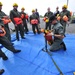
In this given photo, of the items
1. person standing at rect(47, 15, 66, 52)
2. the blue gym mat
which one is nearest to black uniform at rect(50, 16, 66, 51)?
person standing at rect(47, 15, 66, 52)

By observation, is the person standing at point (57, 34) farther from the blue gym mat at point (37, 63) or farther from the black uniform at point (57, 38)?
the blue gym mat at point (37, 63)

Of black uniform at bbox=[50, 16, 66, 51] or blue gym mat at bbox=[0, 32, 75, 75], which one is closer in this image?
blue gym mat at bbox=[0, 32, 75, 75]

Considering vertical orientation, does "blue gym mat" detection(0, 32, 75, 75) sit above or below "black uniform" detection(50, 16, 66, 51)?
below

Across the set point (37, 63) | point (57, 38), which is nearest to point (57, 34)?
point (57, 38)

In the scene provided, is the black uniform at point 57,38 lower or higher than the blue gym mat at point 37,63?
higher

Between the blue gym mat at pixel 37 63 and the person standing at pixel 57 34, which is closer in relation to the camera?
the blue gym mat at pixel 37 63

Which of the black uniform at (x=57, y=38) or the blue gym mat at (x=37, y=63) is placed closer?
the blue gym mat at (x=37, y=63)

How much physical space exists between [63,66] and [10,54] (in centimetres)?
193

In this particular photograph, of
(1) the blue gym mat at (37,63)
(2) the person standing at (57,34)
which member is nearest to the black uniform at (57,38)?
(2) the person standing at (57,34)

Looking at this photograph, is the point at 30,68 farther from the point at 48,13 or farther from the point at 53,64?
the point at 48,13

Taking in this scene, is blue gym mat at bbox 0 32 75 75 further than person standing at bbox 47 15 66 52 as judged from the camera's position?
No

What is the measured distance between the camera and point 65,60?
417 centimetres

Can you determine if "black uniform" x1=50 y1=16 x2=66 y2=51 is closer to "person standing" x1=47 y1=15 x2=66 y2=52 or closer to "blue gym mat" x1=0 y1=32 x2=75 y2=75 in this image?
"person standing" x1=47 y1=15 x2=66 y2=52

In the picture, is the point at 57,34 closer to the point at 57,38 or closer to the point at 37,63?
the point at 57,38
